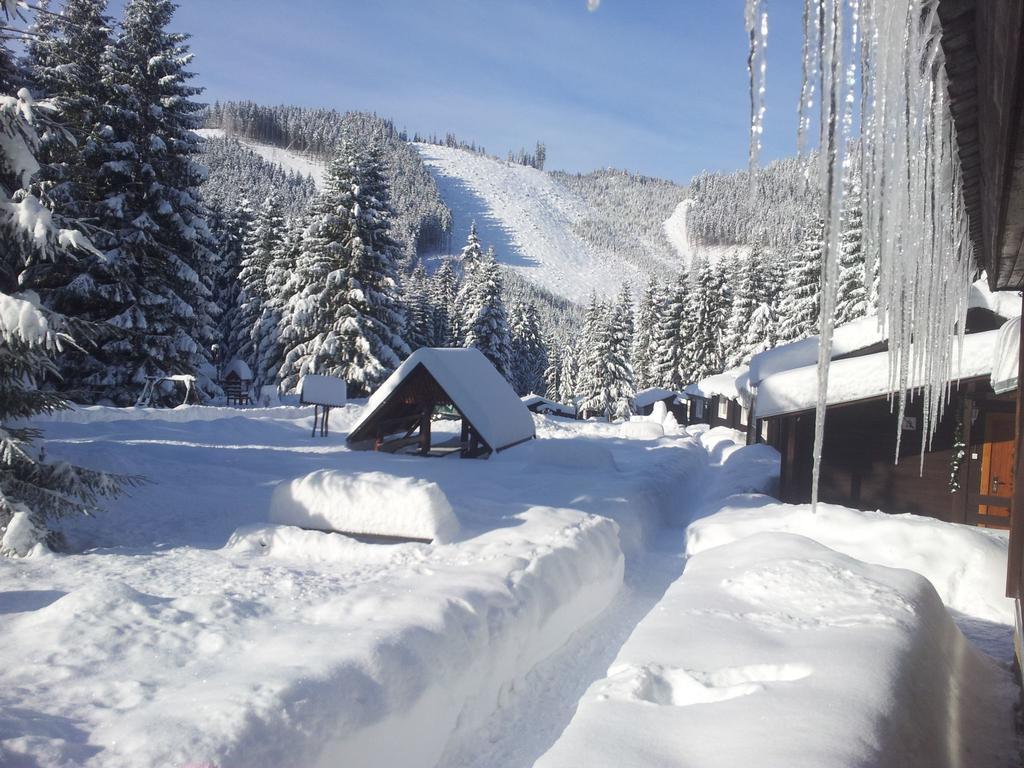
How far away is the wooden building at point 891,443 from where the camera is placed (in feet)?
39.9

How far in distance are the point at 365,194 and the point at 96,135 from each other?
40.4 feet

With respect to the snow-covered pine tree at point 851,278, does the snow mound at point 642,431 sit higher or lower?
lower

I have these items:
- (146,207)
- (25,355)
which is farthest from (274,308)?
(25,355)

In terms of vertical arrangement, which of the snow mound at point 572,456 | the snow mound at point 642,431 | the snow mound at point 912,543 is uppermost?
the snow mound at point 642,431

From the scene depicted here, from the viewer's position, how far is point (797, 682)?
13.1 ft

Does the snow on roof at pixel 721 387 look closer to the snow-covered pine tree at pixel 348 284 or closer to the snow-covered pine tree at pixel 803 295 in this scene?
the snow-covered pine tree at pixel 803 295

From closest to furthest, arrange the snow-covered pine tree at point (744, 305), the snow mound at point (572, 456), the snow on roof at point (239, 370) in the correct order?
the snow mound at point (572, 456) → the snow on roof at point (239, 370) → the snow-covered pine tree at point (744, 305)

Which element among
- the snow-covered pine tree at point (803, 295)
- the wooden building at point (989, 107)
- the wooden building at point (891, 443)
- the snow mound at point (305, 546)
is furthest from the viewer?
the snow-covered pine tree at point (803, 295)

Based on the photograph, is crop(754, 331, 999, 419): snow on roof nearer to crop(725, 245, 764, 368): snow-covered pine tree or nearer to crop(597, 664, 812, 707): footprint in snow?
crop(597, 664, 812, 707): footprint in snow

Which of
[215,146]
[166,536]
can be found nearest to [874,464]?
[166,536]

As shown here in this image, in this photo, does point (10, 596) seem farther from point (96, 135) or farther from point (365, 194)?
point (365, 194)

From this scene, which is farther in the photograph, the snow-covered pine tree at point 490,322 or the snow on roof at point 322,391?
the snow-covered pine tree at point 490,322

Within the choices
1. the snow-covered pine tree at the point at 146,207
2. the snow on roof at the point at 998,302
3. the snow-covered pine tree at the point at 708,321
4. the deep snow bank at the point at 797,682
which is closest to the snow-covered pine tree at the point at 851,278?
the snow on roof at the point at 998,302

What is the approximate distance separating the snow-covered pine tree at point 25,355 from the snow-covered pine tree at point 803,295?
30.9m
